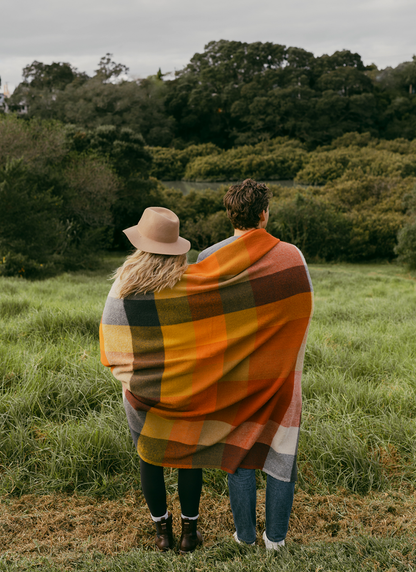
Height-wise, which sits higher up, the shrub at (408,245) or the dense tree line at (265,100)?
the dense tree line at (265,100)

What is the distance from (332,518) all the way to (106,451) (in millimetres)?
1279

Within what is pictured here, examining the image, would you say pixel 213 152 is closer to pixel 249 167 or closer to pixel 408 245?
pixel 249 167


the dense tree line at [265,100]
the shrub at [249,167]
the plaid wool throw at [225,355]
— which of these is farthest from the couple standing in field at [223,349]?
the dense tree line at [265,100]

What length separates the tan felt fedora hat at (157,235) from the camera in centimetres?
171

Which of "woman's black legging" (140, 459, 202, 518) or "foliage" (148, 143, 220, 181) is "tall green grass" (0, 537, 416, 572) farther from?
"foliage" (148, 143, 220, 181)

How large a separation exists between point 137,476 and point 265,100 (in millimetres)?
53675

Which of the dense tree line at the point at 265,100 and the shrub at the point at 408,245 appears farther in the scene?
the dense tree line at the point at 265,100

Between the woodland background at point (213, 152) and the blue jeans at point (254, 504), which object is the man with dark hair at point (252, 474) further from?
the woodland background at point (213, 152)

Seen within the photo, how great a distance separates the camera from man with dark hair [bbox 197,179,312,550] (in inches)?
65.9

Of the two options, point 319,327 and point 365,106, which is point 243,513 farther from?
point 365,106

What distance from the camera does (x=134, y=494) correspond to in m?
2.28

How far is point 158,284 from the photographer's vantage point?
1651 millimetres

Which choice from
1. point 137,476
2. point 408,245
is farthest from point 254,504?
point 408,245

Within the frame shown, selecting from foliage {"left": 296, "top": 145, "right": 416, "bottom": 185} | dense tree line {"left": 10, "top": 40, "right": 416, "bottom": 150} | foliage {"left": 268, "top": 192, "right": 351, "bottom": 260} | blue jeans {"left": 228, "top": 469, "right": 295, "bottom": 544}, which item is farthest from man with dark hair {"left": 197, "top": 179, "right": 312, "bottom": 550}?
dense tree line {"left": 10, "top": 40, "right": 416, "bottom": 150}
